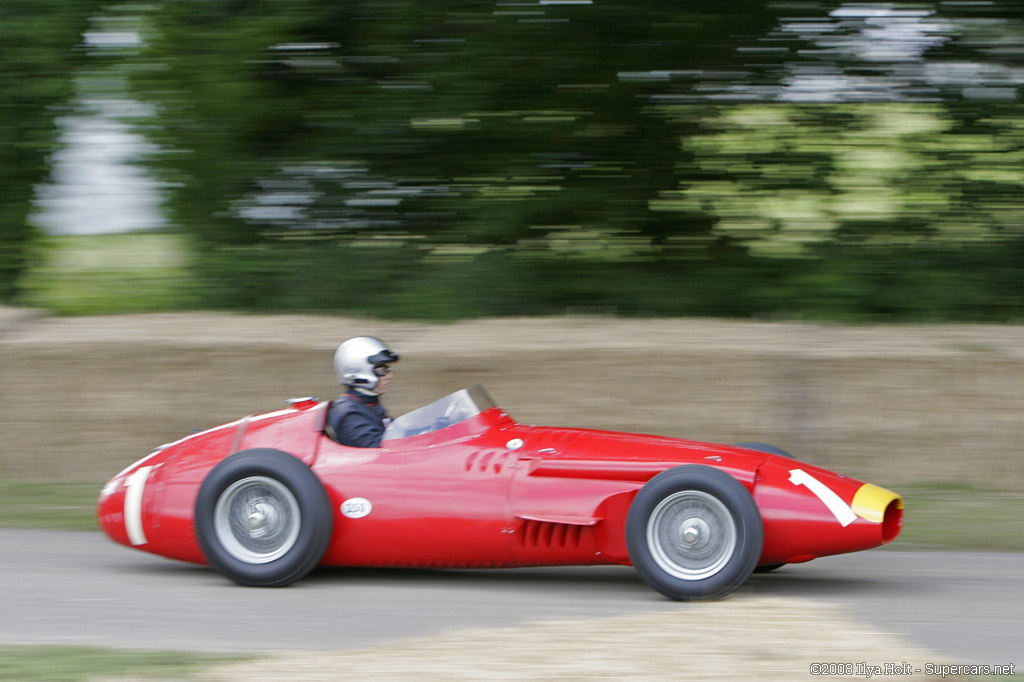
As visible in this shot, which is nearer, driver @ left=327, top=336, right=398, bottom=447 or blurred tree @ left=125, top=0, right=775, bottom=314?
driver @ left=327, top=336, right=398, bottom=447

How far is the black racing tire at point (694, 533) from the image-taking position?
15.5 ft

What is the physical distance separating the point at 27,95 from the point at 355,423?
6.33 m

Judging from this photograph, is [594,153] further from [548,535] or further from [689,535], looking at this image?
[689,535]

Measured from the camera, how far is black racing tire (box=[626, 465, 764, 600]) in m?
4.73

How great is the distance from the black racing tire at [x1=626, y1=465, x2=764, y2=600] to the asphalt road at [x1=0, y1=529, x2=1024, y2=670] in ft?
0.48

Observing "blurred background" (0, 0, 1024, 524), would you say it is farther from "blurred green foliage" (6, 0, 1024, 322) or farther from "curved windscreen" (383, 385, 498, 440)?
"curved windscreen" (383, 385, 498, 440)

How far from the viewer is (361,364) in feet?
18.5

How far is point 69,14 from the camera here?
10.0m

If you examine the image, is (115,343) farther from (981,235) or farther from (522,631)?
(981,235)

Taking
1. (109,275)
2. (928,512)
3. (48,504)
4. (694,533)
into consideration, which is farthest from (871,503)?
(109,275)

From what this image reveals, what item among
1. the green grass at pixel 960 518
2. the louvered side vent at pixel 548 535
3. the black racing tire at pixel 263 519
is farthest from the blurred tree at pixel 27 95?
the green grass at pixel 960 518

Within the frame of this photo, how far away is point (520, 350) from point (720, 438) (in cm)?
144

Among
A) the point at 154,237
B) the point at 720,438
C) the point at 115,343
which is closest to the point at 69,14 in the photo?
the point at 154,237

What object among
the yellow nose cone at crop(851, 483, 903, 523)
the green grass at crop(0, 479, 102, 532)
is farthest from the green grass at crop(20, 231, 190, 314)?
the yellow nose cone at crop(851, 483, 903, 523)
